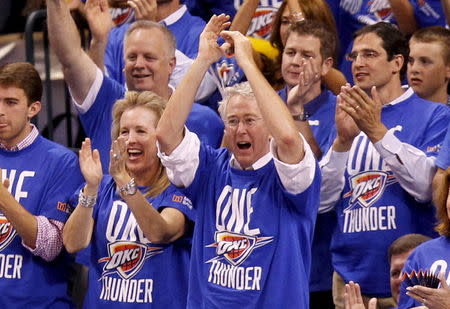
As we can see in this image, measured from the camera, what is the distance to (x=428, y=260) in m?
5.31

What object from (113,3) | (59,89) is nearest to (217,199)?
(113,3)

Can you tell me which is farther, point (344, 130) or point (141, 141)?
point (344, 130)

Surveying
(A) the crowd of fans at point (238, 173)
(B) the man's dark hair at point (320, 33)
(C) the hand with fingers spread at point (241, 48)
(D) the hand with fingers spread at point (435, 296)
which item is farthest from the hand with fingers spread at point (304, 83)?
(D) the hand with fingers spread at point (435, 296)

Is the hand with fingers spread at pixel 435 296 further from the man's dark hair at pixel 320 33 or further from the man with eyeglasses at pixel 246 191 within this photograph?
the man's dark hair at pixel 320 33

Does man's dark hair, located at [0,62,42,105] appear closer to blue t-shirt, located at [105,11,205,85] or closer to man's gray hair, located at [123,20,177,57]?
man's gray hair, located at [123,20,177,57]

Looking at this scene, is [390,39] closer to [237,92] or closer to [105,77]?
[237,92]

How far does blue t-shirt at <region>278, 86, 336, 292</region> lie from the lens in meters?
6.48

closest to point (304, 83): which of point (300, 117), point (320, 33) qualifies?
point (300, 117)

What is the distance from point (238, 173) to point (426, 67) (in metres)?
1.57

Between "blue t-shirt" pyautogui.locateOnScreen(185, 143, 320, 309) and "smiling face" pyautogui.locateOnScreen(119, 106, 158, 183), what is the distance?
1.45 ft

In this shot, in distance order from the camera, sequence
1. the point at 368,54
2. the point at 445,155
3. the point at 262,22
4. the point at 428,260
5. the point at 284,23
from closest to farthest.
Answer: the point at 428,260
the point at 445,155
the point at 368,54
the point at 284,23
the point at 262,22

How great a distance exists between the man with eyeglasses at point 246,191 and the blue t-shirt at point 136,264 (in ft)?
1.09

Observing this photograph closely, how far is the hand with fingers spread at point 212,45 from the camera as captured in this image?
5547mm

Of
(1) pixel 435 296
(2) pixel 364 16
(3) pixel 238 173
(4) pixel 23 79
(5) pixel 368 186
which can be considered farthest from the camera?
(2) pixel 364 16
